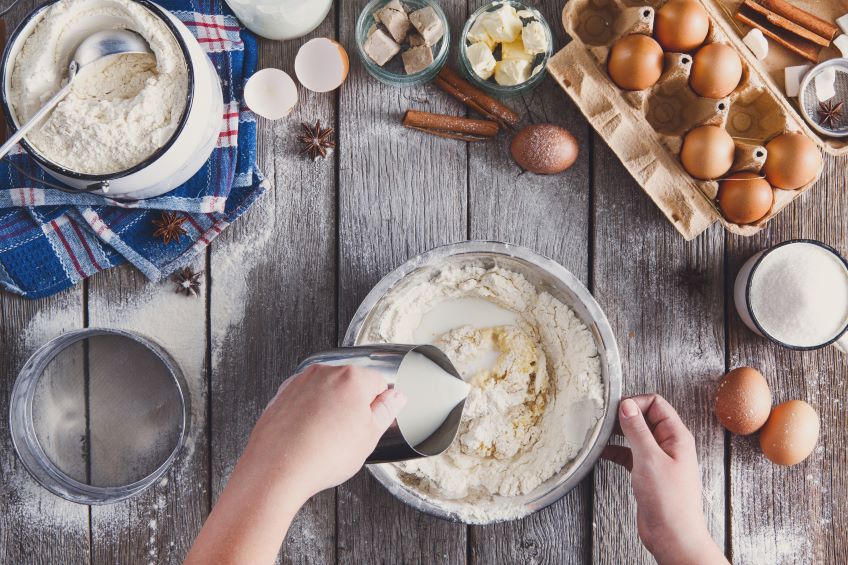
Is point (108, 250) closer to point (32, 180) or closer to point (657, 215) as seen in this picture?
point (32, 180)

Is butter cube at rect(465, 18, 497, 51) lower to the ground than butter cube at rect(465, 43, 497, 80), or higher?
higher

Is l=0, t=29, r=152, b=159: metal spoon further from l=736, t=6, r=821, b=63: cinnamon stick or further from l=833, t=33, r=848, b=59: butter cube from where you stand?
l=833, t=33, r=848, b=59: butter cube

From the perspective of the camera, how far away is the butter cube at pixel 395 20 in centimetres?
121

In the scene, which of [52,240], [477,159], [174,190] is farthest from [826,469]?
[52,240]

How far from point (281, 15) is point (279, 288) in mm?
494

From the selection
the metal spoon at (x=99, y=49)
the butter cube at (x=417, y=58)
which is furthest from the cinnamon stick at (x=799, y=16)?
the metal spoon at (x=99, y=49)

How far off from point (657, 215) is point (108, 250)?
1049mm

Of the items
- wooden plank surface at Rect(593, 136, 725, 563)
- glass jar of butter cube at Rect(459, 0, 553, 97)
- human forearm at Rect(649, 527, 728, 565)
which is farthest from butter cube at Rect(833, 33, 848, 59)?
human forearm at Rect(649, 527, 728, 565)

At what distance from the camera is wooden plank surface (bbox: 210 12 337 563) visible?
1.26 m

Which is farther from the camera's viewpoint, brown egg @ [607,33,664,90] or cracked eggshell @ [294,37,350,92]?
cracked eggshell @ [294,37,350,92]

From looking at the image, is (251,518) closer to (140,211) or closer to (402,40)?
(140,211)

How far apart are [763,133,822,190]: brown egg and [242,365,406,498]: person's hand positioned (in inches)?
31.7

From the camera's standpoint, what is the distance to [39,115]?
1052 mm

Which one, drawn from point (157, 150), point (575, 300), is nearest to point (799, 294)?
point (575, 300)
